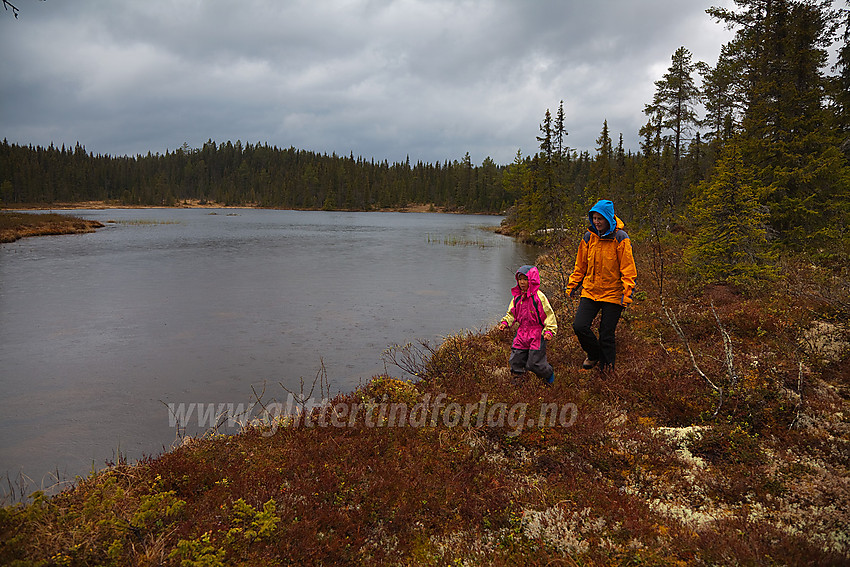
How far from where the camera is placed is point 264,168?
599 ft

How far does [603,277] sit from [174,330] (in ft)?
38.8

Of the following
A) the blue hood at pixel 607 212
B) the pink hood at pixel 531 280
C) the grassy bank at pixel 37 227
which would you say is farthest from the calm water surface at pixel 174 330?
the grassy bank at pixel 37 227

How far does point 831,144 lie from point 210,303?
21.5 meters

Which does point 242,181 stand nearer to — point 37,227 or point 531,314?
point 37,227

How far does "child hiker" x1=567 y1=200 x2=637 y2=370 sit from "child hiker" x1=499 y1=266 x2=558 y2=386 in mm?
720

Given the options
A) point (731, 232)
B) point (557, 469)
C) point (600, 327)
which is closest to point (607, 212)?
point (600, 327)

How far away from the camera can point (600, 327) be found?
294 inches

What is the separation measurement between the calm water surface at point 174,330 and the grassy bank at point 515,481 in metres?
2.54

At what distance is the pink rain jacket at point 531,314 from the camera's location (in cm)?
706

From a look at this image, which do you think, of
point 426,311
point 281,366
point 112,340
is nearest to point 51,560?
point 281,366

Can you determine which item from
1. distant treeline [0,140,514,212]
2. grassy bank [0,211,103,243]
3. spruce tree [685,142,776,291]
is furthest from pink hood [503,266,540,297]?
distant treeline [0,140,514,212]

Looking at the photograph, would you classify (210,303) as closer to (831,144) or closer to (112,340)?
(112,340)

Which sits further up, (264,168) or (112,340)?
(264,168)

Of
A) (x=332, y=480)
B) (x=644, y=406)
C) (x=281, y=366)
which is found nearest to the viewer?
(x=332, y=480)
